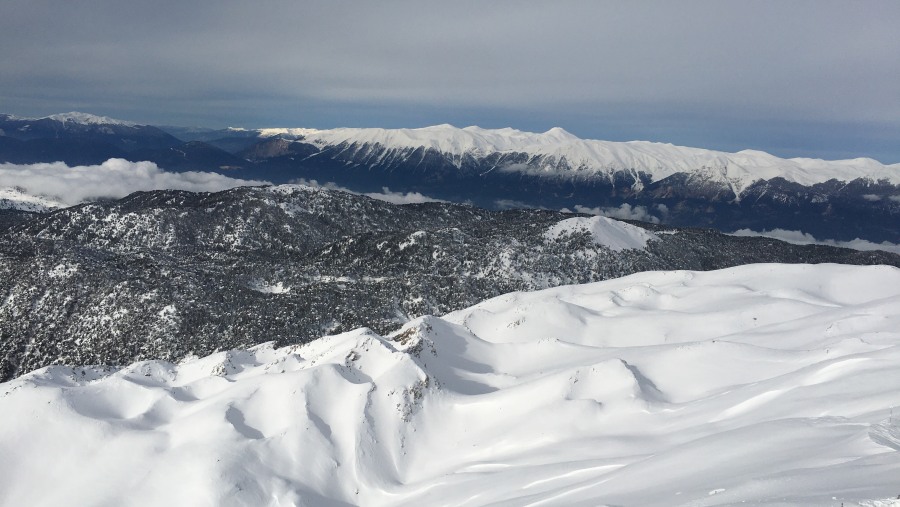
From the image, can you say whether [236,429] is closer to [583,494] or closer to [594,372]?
[583,494]

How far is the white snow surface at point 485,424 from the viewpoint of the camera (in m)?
29.8

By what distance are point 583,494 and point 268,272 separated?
168m

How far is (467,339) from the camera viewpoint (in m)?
71.9

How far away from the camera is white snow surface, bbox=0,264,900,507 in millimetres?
29781

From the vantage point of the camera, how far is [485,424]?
51938 mm

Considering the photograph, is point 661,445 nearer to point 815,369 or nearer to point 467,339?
point 815,369

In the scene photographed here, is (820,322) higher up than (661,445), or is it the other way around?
(820,322)

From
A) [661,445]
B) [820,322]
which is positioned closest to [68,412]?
[661,445]

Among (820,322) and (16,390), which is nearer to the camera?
(16,390)

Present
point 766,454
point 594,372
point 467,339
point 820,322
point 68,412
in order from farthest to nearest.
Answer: point 467,339 < point 820,322 < point 594,372 < point 68,412 < point 766,454

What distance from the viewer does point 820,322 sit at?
204ft

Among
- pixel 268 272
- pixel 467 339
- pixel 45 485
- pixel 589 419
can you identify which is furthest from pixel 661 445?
pixel 268 272

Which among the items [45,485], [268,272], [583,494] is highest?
[583,494]

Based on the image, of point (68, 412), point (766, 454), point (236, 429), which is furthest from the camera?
point (68, 412)
